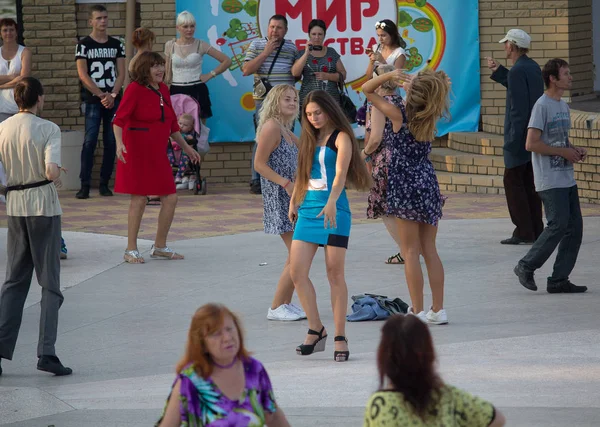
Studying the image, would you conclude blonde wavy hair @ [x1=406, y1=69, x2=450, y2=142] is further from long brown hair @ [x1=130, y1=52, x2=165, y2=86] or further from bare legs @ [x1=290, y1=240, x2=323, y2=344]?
long brown hair @ [x1=130, y1=52, x2=165, y2=86]

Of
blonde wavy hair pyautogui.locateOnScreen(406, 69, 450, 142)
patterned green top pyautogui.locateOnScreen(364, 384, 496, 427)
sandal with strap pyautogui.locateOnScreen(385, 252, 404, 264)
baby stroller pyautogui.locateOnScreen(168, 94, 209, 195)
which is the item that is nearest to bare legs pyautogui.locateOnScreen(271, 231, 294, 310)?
blonde wavy hair pyautogui.locateOnScreen(406, 69, 450, 142)

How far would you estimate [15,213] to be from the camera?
720cm

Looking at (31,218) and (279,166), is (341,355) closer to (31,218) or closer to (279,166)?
(279,166)

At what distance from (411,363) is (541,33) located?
11770 mm

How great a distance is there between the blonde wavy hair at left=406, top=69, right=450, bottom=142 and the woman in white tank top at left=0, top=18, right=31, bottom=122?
24.1 ft

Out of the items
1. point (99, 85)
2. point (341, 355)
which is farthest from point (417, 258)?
point (99, 85)

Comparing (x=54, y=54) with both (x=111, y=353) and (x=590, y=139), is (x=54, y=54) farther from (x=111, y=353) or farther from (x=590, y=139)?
(x=111, y=353)

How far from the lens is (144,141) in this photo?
10500 millimetres

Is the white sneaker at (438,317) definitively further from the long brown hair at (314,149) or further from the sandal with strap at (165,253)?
the sandal with strap at (165,253)

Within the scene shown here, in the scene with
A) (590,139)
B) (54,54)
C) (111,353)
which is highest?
(54,54)

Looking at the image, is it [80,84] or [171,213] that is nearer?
[171,213]

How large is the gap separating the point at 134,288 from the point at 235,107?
618cm

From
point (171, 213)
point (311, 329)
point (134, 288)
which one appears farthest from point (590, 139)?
point (311, 329)

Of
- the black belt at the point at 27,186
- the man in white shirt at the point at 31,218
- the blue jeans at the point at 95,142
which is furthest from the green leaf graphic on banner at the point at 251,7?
the black belt at the point at 27,186
